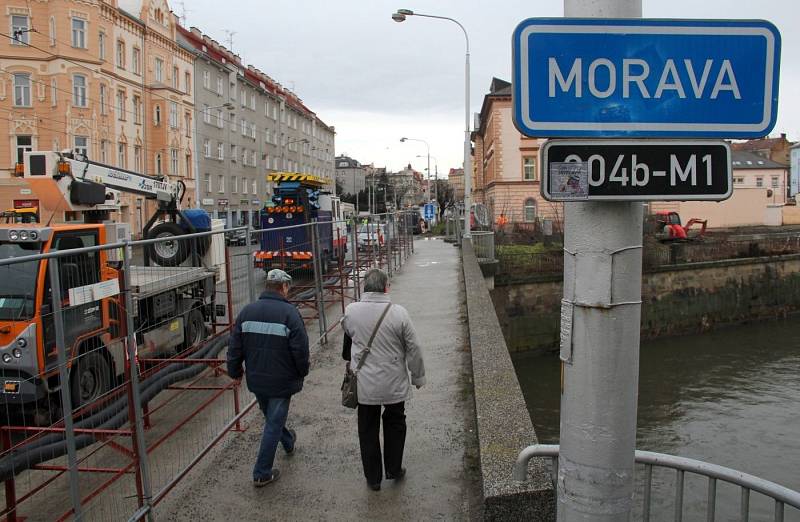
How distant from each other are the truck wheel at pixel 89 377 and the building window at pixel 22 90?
35.8 m

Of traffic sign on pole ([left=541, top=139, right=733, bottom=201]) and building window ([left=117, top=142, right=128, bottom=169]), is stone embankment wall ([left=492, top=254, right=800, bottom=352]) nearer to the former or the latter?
traffic sign on pole ([left=541, top=139, right=733, bottom=201])

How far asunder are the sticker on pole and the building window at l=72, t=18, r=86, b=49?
128 feet

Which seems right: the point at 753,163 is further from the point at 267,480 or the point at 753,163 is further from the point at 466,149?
the point at 267,480

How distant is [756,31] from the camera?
2111 mm

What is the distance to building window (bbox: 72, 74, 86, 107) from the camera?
35.0 m

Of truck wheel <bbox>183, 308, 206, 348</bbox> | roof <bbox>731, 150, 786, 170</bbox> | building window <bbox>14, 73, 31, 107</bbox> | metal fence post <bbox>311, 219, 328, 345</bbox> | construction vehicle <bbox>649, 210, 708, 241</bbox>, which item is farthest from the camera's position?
roof <bbox>731, 150, 786, 170</bbox>

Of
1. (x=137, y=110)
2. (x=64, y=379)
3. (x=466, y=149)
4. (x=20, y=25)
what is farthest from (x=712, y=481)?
(x=137, y=110)

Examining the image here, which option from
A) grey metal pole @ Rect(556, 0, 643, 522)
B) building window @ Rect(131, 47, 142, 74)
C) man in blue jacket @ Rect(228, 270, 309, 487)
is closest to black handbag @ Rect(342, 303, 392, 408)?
man in blue jacket @ Rect(228, 270, 309, 487)

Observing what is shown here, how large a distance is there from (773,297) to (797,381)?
13342mm

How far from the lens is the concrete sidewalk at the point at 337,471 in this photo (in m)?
4.53

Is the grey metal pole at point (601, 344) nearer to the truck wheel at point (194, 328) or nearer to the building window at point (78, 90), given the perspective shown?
the truck wheel at point (194, 328)

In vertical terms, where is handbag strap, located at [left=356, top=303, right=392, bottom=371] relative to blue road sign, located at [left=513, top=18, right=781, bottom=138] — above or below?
below

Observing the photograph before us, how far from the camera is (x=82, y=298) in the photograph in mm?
4195

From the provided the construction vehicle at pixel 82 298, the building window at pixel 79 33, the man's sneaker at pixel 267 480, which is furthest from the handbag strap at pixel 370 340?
the building window at pixel 79 33
